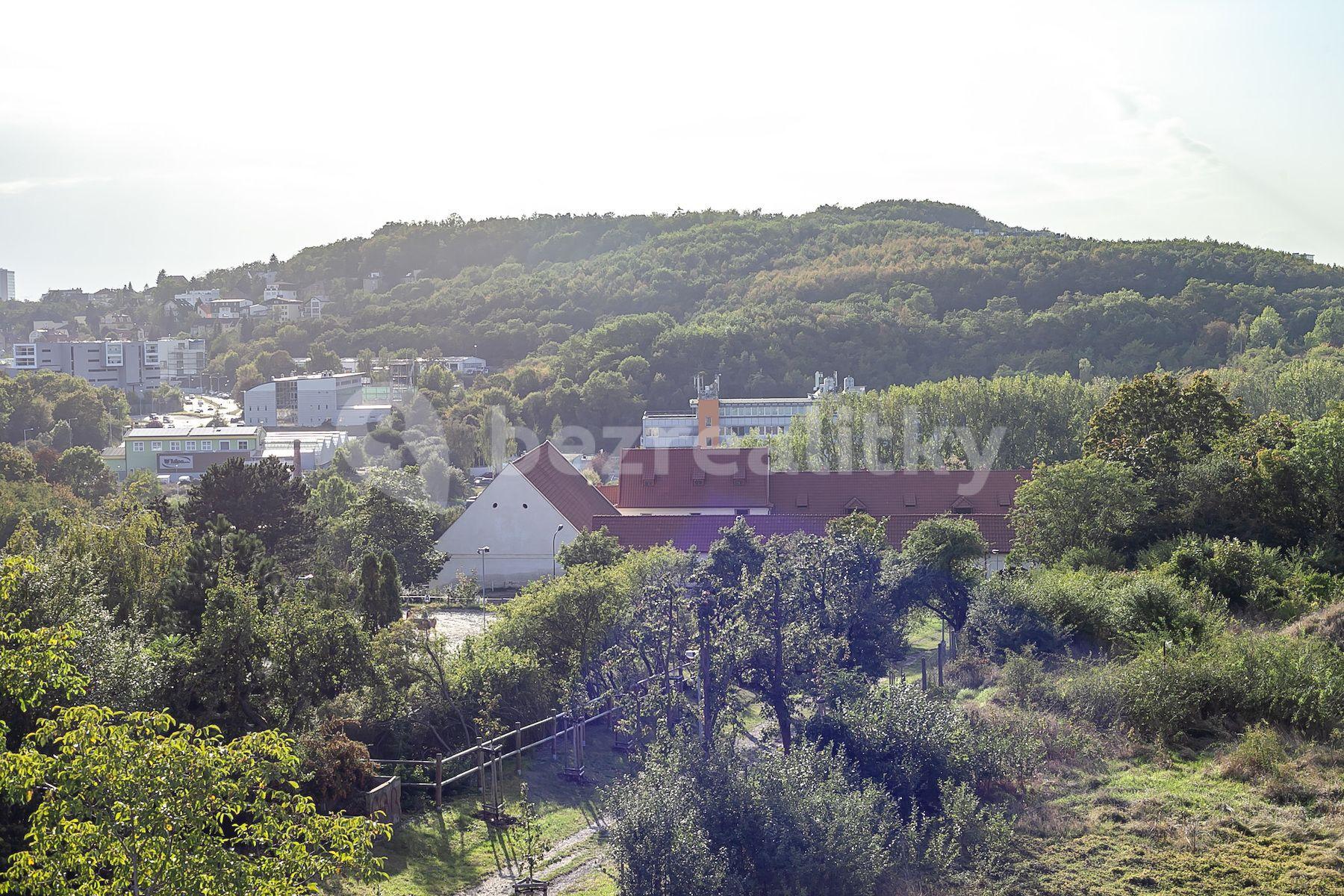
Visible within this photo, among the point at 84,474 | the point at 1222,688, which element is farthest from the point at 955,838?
the point at 84,474

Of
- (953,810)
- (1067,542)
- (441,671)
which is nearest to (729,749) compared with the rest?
(953,810)

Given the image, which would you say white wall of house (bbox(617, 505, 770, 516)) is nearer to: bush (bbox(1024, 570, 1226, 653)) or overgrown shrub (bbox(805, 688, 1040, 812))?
bush (bbox(1024, 570, 1226, 653))

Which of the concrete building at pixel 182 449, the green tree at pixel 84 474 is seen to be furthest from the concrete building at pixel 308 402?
the green tree at pixel 84 474

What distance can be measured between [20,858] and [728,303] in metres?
110

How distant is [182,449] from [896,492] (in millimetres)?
62176

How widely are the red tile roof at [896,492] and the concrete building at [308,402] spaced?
66732 mm

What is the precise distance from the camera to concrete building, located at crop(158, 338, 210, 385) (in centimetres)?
15575

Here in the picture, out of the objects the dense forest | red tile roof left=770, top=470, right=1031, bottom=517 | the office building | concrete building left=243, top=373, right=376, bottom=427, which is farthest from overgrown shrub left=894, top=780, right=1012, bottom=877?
concrete building left=243, top=373, right=376, bottom=427

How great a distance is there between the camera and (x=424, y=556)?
123 feet

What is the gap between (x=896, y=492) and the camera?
41344 mm

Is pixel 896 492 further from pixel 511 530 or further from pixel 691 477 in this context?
pixel 511 530

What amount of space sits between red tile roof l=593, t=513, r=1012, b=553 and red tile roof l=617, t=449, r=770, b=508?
16.7 feet

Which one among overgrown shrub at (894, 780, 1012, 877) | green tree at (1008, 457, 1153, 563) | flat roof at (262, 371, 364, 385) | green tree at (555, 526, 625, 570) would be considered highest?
flat roof at (262, 371, 364, 385)

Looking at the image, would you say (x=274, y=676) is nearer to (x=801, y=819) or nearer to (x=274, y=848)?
(x=801, y=819)
